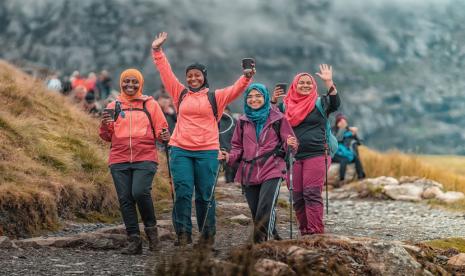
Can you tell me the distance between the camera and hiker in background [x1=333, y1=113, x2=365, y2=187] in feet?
67.5

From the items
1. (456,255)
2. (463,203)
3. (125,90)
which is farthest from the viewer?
(463,203)

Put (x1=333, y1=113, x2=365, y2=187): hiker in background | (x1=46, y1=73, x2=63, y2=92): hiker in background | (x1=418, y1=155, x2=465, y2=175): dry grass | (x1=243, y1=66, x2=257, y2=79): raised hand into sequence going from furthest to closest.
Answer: (x1=418, y1=155, x2=465, y2=175): dry grass
(x1=333, y1=113, x2=365, y2=187): hiker in background
(x1=46, y1=73, x2=63, y2=92): hiker in background
(x1=243, y1=66, x2=257, y2=79): raised hand

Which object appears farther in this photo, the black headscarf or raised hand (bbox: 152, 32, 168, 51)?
raised hand (bbox: 152, 32, 168, 51)

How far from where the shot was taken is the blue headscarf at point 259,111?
8.34 m

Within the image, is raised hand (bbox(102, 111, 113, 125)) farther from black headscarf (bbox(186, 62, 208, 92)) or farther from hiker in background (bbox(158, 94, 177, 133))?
hiker in background (bbox(158, 94, 177, 133))

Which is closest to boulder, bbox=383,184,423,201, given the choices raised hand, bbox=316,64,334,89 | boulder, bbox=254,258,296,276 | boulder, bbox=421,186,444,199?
boulder, bbox=421,186,444,199

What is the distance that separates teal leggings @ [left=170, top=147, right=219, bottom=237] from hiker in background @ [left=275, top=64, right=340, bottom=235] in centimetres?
105

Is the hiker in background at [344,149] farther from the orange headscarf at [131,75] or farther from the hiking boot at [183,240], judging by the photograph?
the hiking boot at [183,240]

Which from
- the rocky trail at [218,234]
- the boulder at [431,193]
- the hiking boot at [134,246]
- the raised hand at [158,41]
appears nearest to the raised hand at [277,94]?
the raised hand at [158,41]

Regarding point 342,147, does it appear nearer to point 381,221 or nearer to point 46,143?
point 381,221

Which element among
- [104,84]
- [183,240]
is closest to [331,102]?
[183,240]

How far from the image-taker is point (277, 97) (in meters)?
9.58

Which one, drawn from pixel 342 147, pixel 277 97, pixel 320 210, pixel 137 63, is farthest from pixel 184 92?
pixel 137 63

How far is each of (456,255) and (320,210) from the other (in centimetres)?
160
